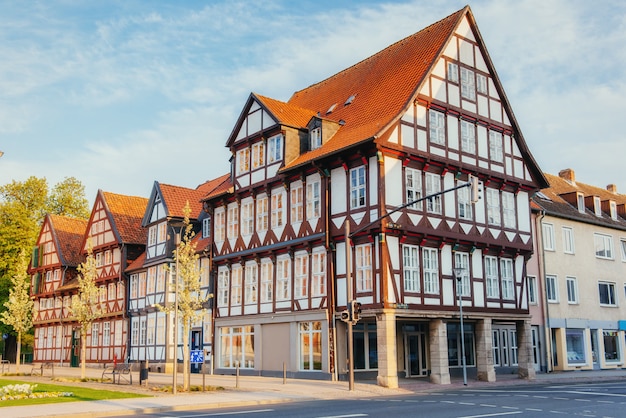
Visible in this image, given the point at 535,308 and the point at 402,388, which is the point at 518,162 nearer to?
the point at 535,308

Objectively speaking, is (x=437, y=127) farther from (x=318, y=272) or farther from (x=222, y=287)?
(x=222, y=287)

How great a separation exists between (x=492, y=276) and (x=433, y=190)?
5994 millimetres

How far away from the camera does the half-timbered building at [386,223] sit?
30.6 metres

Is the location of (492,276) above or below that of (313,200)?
below

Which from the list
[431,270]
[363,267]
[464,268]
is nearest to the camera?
[363,267]

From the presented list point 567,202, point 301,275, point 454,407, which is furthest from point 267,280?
point 567,202

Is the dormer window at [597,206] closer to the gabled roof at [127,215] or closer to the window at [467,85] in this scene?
the window at [467,85]

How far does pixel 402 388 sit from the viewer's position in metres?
28.3

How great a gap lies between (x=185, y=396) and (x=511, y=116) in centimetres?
2336

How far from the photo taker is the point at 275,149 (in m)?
36.2

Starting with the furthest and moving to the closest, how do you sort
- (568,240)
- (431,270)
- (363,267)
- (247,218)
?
(568,240) < (247,218) < (431,270) < (363,267)

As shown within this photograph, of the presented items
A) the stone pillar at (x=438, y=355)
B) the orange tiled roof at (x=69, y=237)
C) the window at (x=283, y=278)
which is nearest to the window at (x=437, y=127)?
the stone pillar at (x=438, y=355)

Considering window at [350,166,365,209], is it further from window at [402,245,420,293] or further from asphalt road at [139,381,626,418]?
asphalt road at [139,381,626,418]

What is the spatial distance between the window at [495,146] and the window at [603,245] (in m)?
15.1
